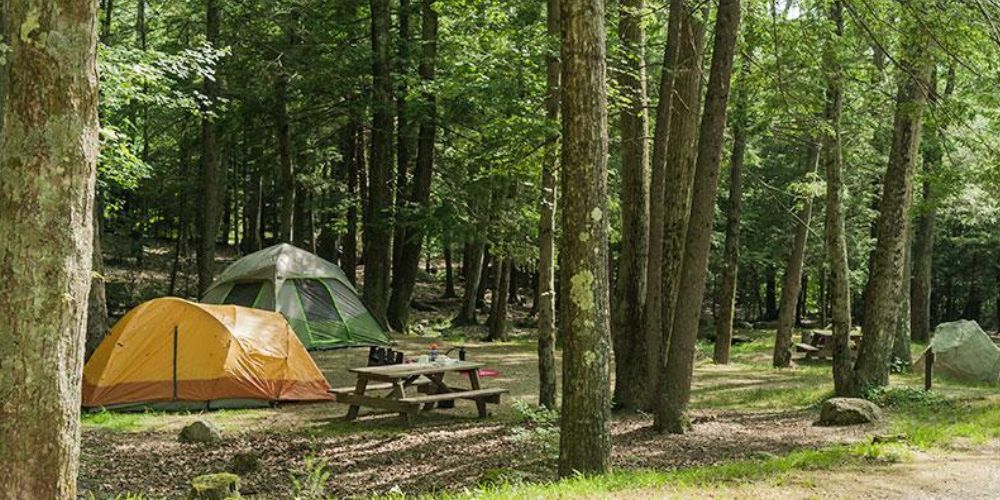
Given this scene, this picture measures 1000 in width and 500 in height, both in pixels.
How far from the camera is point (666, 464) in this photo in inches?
345

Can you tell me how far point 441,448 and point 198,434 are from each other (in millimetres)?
2788

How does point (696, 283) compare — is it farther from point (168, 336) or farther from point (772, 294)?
point (772, 294)

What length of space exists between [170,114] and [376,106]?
32.1ft

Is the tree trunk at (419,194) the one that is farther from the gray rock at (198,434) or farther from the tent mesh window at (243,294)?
the gray rock at (198,434)

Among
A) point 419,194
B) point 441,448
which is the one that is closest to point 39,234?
point 441,448

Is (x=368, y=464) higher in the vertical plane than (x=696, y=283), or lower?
lower

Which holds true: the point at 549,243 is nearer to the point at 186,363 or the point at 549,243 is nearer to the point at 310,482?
the point at 310,482

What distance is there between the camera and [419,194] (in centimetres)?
2267

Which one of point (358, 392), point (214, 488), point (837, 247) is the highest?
point (837, 247)

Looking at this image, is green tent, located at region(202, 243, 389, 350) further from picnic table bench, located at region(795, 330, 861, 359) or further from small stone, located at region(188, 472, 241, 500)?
small stone, located at region(188, 472, 241, 500)

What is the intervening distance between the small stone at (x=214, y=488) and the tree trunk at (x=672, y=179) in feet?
17.4

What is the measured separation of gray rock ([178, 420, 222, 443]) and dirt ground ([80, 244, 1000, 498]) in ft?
0.40

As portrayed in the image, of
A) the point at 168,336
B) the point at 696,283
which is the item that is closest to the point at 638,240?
the point at 696,283

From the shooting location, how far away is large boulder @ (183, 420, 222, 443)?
10.5 meters
